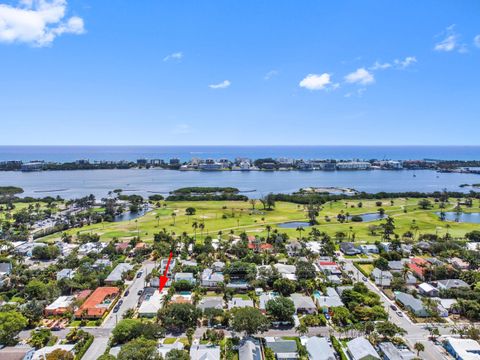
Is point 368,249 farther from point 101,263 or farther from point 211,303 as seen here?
point 101,263

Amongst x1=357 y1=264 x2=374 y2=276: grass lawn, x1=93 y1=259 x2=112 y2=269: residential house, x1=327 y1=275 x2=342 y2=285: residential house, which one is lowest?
x1=357 y1=264 x2=374 y2=276: grass lawn

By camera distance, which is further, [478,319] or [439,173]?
[439,173]

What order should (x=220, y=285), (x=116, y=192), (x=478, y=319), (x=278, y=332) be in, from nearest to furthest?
1. (x=278, y=332)
2. (x=478, y=319)
3. (x=220, y=285)
4. (x=116, y=192)

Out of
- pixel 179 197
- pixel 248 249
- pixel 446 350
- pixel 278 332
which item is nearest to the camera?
pixel 446 350

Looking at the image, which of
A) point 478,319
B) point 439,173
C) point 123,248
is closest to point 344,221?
point 478,319

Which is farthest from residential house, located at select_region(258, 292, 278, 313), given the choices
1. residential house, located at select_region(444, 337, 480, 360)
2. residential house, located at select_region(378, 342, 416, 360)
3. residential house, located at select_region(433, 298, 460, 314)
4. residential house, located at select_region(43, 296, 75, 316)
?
residential house, located at select_region(43, 296, 75, 316)

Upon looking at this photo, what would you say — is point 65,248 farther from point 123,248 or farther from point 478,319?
point 478,319

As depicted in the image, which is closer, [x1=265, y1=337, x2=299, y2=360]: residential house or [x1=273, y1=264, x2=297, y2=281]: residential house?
[x1=265, y1=337, x2=299, y2=360]: residential house

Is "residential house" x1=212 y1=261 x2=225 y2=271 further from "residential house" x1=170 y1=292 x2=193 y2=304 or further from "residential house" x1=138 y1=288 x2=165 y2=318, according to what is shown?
"residential house" x1=138 y1=288 x2=165 y2=318
